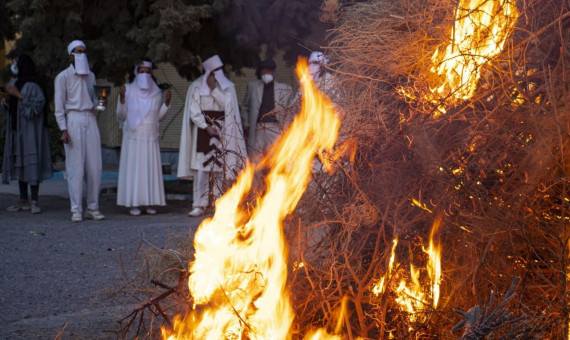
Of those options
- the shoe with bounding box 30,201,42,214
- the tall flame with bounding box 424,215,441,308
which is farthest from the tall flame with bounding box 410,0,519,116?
the shoe with bounding box 30,201,42,214

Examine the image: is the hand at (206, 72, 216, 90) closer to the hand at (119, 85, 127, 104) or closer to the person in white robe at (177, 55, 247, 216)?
the person in white robe at (177, 55, 247, 216)

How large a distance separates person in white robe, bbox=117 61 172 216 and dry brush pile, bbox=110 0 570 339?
→ 7491 millimetres

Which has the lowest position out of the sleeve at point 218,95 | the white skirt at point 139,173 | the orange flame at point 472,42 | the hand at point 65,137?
the white skirt at point 139,173

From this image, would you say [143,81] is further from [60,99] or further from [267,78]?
[267,78]

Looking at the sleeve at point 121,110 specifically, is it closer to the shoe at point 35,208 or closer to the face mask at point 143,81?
the face mask at point 143,81

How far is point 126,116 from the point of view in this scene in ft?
38.2

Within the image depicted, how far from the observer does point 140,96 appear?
37.5ft

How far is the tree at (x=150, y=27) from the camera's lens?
10969mm

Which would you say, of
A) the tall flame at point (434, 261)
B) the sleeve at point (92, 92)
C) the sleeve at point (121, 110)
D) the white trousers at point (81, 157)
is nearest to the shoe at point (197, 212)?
the white trousers at point (81, 157)

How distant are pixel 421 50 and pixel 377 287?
1.11 meters

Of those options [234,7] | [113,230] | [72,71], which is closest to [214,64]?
[234,7]

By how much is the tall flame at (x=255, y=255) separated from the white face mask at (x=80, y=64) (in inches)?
261

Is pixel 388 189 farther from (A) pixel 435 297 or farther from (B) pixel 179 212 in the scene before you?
(B) pixel 179 212

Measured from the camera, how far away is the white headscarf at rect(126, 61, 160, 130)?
11.4 m
